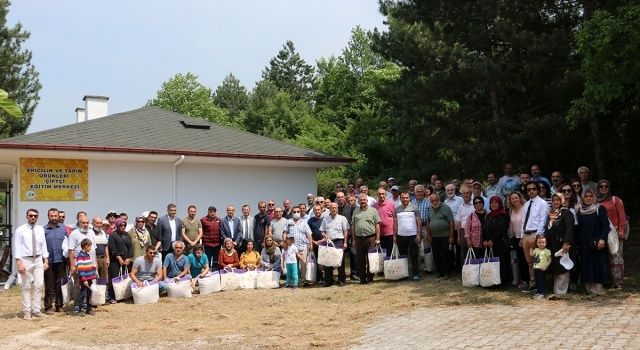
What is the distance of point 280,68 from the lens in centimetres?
6581

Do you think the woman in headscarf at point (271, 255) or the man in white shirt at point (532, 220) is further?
the woman in headscarf at point (271, 255)

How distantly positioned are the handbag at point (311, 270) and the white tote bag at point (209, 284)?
172 cm

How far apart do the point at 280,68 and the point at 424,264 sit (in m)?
54.9

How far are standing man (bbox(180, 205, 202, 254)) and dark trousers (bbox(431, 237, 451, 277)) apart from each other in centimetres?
471

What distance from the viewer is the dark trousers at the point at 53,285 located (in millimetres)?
10568

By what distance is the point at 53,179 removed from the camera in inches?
547

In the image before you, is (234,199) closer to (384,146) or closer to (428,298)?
(428,298)

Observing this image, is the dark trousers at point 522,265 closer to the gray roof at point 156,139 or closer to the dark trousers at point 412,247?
the dark trousers at point 412,247

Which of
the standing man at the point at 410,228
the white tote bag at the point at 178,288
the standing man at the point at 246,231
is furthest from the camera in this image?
the standing man at the point at 246,231

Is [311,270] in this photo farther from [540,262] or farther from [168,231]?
[540,262]

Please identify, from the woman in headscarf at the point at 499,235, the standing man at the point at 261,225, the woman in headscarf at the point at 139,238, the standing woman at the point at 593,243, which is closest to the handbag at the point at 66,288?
the woman in headscarf at the point at 139,238

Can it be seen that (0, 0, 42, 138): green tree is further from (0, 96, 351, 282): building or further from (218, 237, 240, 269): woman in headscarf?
(218, 237, 240, 269): woman in headscarf

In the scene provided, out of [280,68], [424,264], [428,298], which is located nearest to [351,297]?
[428,298]

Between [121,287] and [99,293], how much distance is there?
60 centimetres
